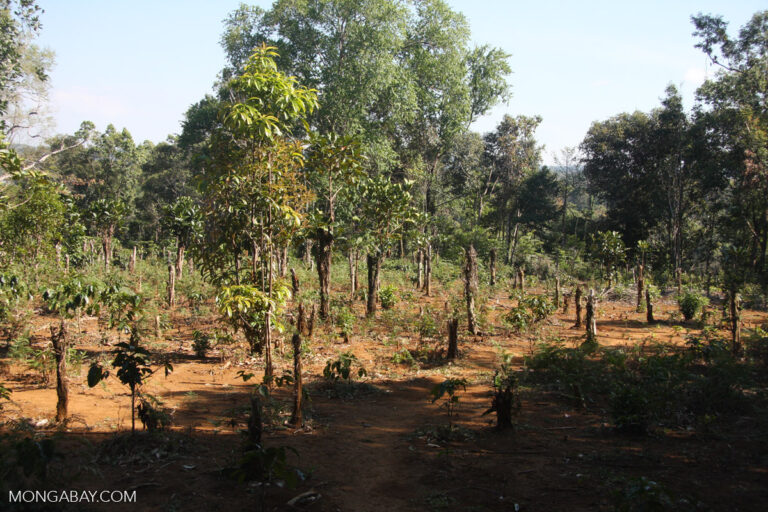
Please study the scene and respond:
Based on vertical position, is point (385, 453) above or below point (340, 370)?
below

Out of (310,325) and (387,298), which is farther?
(387,298)

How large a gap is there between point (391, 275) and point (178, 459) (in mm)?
19821

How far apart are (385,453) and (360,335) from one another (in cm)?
706

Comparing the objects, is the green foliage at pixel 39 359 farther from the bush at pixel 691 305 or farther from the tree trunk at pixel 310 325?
the bush at pixel 691 305

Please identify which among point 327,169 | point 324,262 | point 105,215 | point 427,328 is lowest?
point 427,328

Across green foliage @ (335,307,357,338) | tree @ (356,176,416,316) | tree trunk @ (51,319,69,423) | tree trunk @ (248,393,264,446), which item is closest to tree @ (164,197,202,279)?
tree @ (356,176,416,316)

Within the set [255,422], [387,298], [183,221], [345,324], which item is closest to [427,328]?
[345,324]

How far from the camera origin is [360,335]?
12.9 m

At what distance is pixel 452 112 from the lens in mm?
25734

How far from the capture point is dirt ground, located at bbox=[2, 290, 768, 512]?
451 cm

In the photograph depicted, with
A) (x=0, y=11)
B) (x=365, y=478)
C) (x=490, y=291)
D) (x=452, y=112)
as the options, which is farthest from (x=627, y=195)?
(x=0, y=11)

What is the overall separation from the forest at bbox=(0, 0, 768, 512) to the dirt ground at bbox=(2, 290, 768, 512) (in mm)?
40

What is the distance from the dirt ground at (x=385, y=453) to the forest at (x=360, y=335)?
0.04 m

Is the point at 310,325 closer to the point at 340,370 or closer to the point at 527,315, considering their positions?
the point at 340,370
